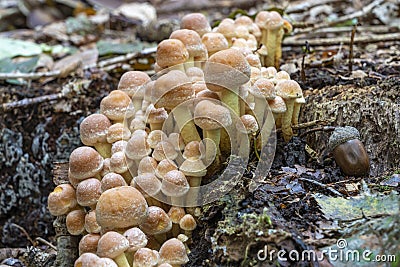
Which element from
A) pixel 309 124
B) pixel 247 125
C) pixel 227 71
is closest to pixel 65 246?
pixel 247 125

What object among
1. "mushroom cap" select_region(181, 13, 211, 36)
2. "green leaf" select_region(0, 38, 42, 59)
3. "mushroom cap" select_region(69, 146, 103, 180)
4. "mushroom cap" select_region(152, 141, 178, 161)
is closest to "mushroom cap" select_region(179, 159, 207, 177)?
"mushroom cap" select_region(152, 141, 178, 161)

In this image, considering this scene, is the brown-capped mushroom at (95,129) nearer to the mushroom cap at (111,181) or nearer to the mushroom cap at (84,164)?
the mushroom cap at (84,164)

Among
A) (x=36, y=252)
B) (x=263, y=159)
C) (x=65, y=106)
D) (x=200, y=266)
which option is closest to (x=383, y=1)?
(x=263, y=159)

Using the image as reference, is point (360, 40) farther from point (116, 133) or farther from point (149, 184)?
point (149, 184)

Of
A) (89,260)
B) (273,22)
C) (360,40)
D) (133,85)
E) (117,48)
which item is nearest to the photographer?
(89,260)

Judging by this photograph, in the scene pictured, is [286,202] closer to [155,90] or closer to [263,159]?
[263,159]

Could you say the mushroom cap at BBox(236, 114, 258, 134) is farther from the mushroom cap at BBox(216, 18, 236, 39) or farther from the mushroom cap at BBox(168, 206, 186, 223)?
the mushroom cap at BBox(216, 18, 236, 39)
